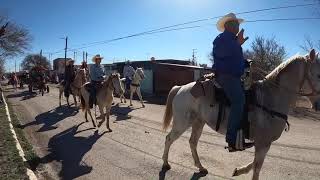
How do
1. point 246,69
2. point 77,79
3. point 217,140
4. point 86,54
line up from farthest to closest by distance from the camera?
point 86,54
point 77,79
point 217,140
point 246,69

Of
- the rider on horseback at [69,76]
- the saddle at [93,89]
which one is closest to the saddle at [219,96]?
the saddle at [93,89]

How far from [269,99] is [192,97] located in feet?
5.25

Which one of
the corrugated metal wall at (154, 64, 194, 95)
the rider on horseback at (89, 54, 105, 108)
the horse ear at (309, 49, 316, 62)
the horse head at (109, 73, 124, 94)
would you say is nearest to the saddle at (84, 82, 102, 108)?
the rider on horseback at (89, 54, 105, 108)

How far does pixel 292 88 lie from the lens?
654cm

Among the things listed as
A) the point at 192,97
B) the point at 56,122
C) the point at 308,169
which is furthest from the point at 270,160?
the point at 56,122

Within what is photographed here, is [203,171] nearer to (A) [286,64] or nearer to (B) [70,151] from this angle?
(A) [286,64]

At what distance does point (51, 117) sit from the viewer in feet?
57.9

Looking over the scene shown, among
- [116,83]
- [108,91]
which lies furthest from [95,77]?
[116,83]

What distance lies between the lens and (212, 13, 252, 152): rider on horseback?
6.68 metres

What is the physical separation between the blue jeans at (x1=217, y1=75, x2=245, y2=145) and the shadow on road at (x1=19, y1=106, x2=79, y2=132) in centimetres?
911

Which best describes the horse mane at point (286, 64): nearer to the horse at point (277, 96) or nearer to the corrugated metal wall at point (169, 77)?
the horse at point (277, 96)

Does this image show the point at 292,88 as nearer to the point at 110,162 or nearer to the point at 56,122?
the point at 110,162

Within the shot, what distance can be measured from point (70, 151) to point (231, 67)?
5.49 meters

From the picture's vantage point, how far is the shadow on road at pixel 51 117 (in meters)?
14.9
